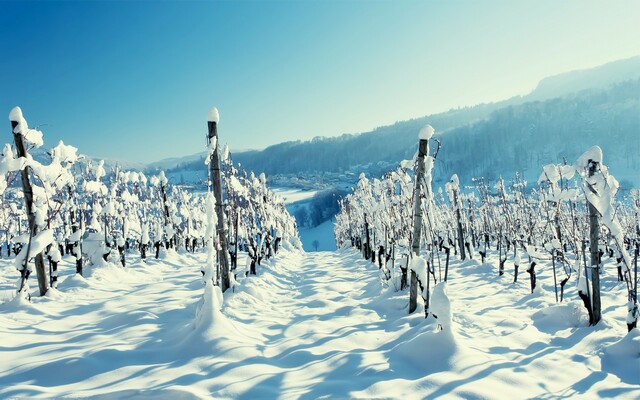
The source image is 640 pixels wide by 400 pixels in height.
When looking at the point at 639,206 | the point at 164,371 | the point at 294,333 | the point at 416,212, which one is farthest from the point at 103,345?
the point at 639,206

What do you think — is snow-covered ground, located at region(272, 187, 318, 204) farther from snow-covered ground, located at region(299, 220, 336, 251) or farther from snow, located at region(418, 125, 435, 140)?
snow, located at region(418, 125, 435, 140)

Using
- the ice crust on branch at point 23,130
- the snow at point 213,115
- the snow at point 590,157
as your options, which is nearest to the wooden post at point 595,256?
the snow at point 590,157

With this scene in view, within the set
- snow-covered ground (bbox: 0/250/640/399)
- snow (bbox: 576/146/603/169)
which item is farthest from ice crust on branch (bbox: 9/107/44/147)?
snow (bbox: 576/146/603/169)

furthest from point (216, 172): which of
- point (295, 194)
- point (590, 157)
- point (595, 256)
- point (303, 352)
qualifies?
point (295, 194)

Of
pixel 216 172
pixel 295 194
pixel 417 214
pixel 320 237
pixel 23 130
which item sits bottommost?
pixel 320 237

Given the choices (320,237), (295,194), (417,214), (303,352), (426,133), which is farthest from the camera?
(295,194)

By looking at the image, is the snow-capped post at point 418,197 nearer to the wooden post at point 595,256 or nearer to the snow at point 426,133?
the snow at point 426,133

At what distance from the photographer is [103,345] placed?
447 centimetres

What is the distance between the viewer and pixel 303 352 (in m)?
4.64

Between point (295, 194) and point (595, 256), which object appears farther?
point (295, 194)

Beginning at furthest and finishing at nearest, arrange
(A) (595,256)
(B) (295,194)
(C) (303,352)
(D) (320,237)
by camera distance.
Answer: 1. (B) (295,194)
2. (D) (320,237)
3. (A) (595,256)
4. (C) (303,352)

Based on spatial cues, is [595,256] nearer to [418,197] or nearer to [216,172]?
[418,197]

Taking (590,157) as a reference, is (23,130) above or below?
above

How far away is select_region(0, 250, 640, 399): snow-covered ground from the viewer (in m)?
3.50
